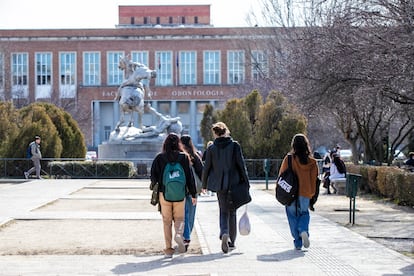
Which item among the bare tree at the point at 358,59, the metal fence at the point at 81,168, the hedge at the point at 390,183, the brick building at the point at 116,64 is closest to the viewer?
the bare tree at the point at 358,59

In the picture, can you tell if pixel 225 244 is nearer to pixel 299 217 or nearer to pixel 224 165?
pixel 224 165

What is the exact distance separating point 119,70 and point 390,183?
65027mm

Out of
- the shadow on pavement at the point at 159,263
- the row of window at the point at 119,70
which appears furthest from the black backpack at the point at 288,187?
the row of window at the point at 119,70

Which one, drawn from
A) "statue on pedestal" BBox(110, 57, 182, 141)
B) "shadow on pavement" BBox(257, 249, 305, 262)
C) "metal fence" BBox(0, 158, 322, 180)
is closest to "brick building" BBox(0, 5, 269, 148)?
"statue on pedestal" BBox(110, 57, 182, 141)

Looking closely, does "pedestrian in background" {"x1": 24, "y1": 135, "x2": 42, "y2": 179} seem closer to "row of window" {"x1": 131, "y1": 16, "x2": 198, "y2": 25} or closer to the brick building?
the brick building

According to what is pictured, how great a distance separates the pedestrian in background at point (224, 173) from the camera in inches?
424


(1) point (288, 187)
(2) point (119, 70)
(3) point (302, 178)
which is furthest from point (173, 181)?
(2) point (119, 70)

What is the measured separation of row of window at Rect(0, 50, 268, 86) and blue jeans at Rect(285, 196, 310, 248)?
7256 cm

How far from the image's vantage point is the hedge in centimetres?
1888

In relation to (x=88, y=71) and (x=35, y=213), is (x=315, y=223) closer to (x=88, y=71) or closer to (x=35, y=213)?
(x=35, y=213)

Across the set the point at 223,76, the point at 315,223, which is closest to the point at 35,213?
the point at 315,223

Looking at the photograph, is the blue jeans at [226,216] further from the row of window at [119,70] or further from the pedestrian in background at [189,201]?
the row of window at [119,70]

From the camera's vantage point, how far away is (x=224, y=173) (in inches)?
424

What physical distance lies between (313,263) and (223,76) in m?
75.5
